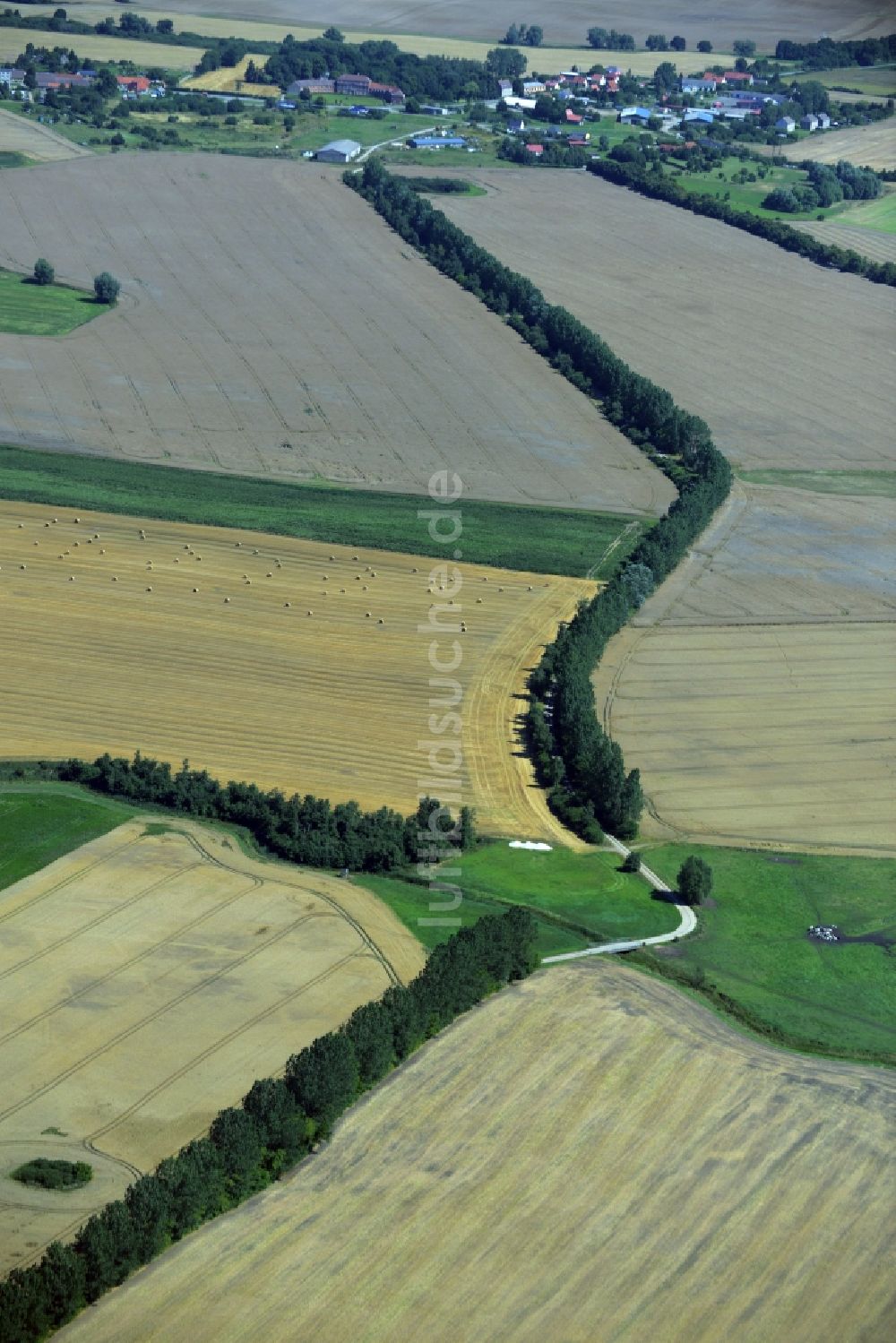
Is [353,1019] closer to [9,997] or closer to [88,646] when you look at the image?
[9,997]

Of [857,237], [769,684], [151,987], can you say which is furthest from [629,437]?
[151,987]

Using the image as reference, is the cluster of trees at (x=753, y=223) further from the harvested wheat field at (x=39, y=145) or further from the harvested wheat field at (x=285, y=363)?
the harvested wheat field at (x=39, y=145)

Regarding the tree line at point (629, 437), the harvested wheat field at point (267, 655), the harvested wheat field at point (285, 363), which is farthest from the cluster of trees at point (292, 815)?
the harvested wheat field at point (285, 363)

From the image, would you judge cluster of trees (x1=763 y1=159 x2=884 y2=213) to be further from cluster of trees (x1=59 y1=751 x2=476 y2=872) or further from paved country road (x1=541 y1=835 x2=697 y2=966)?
paved country road (x1=541 y1=835 x2=697 y2=966)

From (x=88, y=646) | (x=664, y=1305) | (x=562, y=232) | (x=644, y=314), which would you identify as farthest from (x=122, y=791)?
(x=562, y=232)

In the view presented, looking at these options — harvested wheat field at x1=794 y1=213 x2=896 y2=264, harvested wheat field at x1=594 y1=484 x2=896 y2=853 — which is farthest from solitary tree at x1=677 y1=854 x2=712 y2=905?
harvested wheat field at x1=794 y1=213 x2=896 y2=264

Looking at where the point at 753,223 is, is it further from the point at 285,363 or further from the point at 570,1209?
the point at 570,1209
